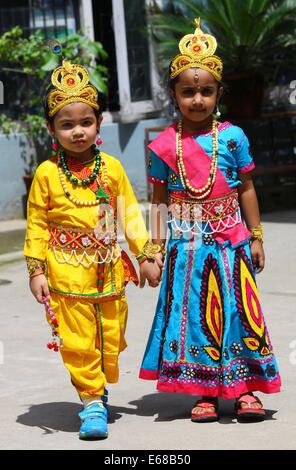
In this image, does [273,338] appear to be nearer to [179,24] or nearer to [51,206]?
[51,206]

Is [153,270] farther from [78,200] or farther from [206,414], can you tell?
[206,414]

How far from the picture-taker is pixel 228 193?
535cm

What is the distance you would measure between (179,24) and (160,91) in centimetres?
105

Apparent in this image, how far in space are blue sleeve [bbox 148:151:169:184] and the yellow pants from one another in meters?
0.58

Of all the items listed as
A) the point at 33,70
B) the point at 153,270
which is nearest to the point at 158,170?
the point at 153,270

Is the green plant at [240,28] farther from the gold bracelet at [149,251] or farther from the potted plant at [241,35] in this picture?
the gold bracelet at [149,251]

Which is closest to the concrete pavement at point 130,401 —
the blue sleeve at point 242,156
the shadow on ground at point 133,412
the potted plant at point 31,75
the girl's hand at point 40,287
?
the shadow on ground at point 133,412

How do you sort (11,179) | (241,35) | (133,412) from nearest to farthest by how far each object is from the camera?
(133,412), (11,179), (241,35)

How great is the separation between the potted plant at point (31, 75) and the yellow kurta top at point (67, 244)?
636 centimetres

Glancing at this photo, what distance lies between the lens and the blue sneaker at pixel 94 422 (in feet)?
16.7

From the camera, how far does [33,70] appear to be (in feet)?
38.4

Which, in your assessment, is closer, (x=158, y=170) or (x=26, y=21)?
(x=158, y=170)

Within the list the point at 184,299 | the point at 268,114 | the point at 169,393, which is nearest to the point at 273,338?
the point at 169,393

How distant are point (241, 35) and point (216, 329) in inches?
274
